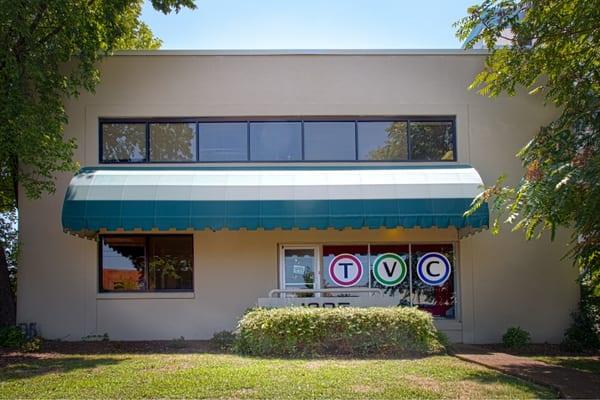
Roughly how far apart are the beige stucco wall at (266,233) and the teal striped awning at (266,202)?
1.57 metres

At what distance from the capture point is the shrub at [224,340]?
13.4m

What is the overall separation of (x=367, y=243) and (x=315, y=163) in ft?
7.79

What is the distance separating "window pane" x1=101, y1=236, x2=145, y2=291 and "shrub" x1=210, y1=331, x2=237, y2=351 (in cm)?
233

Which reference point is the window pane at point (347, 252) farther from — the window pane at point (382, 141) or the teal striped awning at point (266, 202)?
the window pane at point (382, 141)

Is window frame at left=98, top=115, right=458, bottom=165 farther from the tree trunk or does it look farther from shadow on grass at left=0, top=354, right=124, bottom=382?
shadow on grass at left=0, top=354, right=124, bottom=382

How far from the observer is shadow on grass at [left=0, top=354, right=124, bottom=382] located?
10.4 m

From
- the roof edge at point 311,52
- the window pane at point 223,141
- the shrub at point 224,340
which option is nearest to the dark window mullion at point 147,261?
the shrub at point 224,340

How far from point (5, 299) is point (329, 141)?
28.6 feet

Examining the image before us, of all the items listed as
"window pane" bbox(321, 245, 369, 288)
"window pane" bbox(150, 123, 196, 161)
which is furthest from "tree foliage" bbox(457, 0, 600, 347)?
"window pane" bbox(150, 123, 196, 161)

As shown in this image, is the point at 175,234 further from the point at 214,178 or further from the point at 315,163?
the point at 315,163

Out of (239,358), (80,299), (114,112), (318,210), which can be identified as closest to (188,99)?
(114,112)

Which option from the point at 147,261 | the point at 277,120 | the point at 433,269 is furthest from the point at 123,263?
the point at 433,269

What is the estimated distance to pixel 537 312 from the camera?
1552 cm

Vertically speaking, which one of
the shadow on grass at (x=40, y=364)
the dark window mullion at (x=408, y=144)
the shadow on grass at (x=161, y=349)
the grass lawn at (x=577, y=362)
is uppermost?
the dark window mullion at (x=408, y=144)
